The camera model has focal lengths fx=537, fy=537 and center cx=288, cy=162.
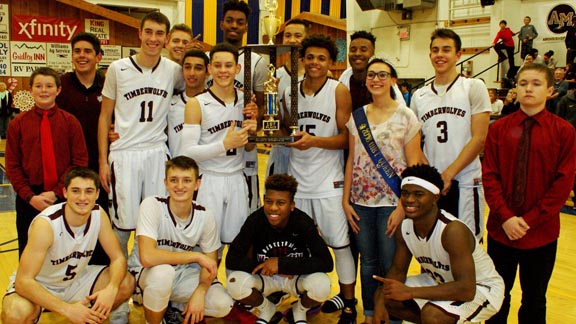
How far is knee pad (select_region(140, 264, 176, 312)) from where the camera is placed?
11.6 ft

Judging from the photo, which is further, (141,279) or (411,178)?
(141,279)

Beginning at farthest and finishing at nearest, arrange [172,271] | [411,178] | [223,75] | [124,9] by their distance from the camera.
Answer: [124,9] < [223,75] < [172,271] < [411,178]

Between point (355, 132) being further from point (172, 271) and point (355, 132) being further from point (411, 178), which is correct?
point (172, 271)

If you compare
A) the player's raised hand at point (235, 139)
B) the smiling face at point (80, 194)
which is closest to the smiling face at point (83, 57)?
the smiling face at point (80, 194)

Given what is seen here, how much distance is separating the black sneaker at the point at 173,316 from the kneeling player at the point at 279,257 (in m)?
0.47

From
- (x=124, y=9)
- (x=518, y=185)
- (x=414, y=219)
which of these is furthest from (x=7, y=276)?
(x=124, y=9)

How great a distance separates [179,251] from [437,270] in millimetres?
1756

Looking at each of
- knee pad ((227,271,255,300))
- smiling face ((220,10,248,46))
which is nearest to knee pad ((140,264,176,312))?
knee pad ((227,271,255,300))

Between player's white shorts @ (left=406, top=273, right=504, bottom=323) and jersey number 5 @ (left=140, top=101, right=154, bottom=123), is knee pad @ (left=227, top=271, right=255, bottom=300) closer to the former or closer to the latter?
player's white shorts @ (left=406, top=273, right=504, bottom=323)

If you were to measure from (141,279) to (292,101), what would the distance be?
1.63m

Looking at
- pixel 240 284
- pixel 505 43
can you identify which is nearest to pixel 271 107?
pixel 240 284

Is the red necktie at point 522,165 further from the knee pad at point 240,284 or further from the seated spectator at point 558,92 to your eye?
the seated spectator at point 558,92

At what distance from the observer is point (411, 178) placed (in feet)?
10.7

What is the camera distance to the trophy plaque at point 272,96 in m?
3.91
